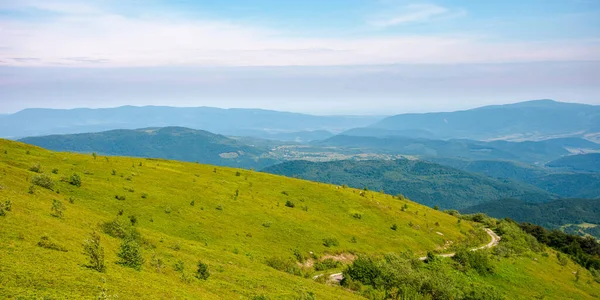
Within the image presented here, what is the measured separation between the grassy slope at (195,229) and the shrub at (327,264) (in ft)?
7.09

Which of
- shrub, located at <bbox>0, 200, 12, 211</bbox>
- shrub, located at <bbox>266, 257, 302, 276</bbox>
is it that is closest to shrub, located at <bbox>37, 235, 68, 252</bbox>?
shrub, located at <bbox>0, 200, 12, 211</bbox>

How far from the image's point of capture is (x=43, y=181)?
4325 cm

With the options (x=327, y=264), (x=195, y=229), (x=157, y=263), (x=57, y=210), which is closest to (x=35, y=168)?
(x=57, y=210)

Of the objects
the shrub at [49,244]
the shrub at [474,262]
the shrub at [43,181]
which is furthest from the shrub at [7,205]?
the shrub at [474,262]

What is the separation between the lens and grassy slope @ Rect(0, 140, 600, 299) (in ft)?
79.4

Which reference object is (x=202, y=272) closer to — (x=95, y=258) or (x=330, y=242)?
(x=95, y=258)

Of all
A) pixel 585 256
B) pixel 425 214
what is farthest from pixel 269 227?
pixel 585 256

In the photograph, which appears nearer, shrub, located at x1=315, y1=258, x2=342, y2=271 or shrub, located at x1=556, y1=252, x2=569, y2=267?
shrub, located at x1=315, y1=258, x2=342, y2=271

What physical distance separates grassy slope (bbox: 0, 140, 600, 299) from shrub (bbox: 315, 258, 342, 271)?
2.16m

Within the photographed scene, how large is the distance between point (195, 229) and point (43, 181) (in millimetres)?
18277

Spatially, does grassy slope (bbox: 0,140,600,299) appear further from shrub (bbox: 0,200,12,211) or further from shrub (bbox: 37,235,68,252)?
shrub (bbox: 37,235,68,252)

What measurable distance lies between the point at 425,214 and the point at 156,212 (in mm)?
62527

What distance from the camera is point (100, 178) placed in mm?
54188

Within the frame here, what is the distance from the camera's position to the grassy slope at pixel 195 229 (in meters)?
24.2
